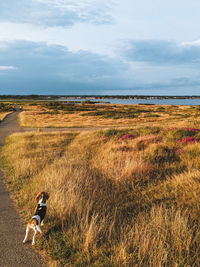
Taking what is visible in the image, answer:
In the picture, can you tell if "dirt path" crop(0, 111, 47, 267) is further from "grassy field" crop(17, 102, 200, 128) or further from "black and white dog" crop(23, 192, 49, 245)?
"grassy field" crop(17, 102, 200, 128)

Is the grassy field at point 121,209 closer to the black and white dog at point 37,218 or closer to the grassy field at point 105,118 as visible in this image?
the black and white dog at point 37,218

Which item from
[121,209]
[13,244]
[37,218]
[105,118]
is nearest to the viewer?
[37,218]

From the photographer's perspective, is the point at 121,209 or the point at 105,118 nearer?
the point at 121,209

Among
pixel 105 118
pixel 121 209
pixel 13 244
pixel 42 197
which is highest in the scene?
pixel 42 197

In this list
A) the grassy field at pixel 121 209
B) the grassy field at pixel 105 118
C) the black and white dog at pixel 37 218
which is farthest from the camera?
the grassy field at pixel 105 118

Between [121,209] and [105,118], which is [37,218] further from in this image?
[105,118]

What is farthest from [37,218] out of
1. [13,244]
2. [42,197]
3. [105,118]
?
[105,118]

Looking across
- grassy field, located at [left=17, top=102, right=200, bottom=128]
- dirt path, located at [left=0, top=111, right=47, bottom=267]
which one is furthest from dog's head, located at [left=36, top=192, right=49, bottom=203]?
grassy field, located at [left=17, top=102, right=200, bottom=128]

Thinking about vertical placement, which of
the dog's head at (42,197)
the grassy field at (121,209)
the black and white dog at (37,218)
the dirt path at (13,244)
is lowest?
the dirt path at (13,244)

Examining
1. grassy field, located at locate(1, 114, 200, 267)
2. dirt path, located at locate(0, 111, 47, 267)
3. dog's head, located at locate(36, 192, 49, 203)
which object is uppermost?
dog's head, located at locate(36, 192, 49, 203)

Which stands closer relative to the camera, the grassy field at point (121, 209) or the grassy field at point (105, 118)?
the grassy field at point (121, 209)

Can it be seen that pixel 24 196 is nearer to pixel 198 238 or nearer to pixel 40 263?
pixel 40 263

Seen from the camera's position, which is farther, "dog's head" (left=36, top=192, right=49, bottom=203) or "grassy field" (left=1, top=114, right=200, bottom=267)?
"dog's head" (left=36, top=192, right=49, bottom=203)

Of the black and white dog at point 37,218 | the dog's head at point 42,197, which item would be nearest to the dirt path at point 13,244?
the black and white dog at point 37,218
